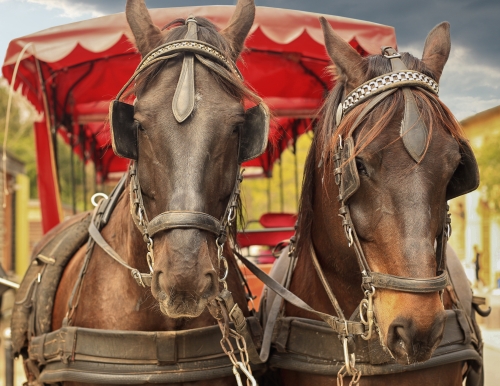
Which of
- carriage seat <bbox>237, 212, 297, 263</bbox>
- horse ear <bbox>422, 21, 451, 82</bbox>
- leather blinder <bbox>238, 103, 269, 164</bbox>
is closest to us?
leather blinder <bbox>238, 103, 269, 164</bbox>

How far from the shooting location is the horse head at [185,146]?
191cm

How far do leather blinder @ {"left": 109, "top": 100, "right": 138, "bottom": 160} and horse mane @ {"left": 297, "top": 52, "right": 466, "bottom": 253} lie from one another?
0.71 meters

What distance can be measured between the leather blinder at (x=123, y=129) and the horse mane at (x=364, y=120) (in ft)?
2.32

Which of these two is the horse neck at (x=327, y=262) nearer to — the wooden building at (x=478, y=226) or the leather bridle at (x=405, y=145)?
the leather bridle at (x=405, y=145)

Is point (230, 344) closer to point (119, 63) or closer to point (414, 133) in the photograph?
point (414, 133)

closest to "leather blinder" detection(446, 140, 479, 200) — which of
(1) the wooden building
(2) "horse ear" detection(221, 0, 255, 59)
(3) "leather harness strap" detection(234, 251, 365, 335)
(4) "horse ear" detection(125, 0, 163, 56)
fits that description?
(3) "leather harness strap" detection(234, 251, 365, 335)

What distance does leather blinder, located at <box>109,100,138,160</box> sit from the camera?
2119 millimetres

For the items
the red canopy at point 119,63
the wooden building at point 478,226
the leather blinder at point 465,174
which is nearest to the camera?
the leather blinder at point 465,174

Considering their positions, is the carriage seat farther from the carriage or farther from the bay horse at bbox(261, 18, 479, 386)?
the bay horse at bbox(261, 18, 479, 386)

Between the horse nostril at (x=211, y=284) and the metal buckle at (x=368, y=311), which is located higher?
the horse nostril at (x=211, y=284)

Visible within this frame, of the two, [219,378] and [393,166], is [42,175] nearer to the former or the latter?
[219,378]

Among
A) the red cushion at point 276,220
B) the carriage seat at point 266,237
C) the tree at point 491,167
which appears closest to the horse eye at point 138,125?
the carriage seat at point 266,237

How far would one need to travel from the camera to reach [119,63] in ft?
13.5

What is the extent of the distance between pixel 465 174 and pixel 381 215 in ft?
1.19
